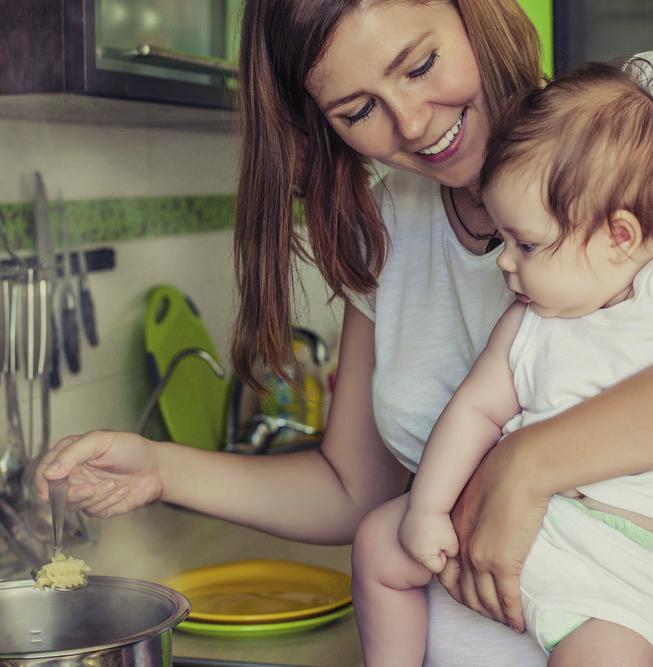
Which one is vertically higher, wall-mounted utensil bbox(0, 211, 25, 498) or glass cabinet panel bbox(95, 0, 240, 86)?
glass cabinet panel bbox(95, 0, 240, 86)

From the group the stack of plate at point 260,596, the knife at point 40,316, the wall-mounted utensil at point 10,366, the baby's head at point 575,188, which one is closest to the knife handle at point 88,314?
the knife at point 40,316

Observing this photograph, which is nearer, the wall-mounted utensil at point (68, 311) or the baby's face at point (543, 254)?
the baby's face at point (543, 254)

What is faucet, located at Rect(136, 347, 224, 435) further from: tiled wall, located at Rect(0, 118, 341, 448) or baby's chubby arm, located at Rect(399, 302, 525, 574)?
baby's chubby arm, located at Rect(399, 302, 525, 574)

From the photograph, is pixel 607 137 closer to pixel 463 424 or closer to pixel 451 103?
pixel 451 103

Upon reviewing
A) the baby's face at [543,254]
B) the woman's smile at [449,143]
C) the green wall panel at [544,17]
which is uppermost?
the green wall panel at [544,17]

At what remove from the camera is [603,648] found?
1086 millimetres

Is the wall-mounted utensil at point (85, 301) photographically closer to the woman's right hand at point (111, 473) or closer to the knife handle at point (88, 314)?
the knife handle at point (88, 314)

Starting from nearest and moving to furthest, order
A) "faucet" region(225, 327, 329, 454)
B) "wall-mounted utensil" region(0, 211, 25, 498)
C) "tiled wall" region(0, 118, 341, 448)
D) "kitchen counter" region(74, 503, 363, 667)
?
"kitchen counter" region(74, 503, 363, 667), "wall-mounted utensil" region(0, 211, 25, 498), "tiled wall" region(0, 118, 341, 448), "faucet" region(225, 327, 329, 454)

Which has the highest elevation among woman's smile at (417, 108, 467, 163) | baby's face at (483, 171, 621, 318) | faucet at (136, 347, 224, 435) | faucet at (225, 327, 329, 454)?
woman's smile at (417, 108, 467, 163)

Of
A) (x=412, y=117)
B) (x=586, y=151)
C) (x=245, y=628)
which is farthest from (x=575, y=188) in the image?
(x=245, y=628)

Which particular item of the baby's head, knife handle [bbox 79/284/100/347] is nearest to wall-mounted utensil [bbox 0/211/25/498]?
knife handle [bbox 79/284/100/347]

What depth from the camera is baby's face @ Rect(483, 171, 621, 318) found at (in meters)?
1.12

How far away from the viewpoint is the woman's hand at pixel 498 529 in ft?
3.74

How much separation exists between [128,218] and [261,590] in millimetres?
838
